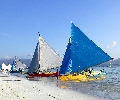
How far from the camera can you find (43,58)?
51.9 meters

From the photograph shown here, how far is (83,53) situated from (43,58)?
47.9 feet

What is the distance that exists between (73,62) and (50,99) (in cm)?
2712

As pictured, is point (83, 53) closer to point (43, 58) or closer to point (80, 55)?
point (80, 55)

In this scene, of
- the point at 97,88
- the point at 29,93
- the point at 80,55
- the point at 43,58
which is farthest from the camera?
the point at 43,58

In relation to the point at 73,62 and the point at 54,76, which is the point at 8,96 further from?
the point at 54,76

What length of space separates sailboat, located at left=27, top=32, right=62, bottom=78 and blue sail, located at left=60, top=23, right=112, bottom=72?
9722 mm

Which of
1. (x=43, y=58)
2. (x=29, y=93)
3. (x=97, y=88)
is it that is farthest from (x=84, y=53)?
(x=29, y=93)

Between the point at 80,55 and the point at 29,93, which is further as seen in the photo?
the point at 80,55

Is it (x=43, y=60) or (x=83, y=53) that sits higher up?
(x=83, y=53)

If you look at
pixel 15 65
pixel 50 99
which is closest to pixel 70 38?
pixel 50 99

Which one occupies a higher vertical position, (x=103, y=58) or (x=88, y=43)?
(x=88, y=43)

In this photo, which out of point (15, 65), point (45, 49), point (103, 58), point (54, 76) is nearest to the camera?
point (103, 58)

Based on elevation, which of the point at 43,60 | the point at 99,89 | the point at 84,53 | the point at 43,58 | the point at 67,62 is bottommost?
the point at 99,89

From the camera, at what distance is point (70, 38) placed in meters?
41.9
